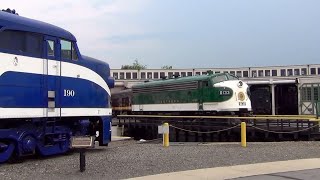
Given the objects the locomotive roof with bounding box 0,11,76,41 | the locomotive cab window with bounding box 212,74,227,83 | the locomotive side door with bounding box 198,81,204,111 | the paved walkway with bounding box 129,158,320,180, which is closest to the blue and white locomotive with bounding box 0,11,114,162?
the locomotive roof with bounding box 0,11,76,41

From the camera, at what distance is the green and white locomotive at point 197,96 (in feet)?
81.9

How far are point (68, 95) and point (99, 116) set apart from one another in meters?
1.87

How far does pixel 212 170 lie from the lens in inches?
467

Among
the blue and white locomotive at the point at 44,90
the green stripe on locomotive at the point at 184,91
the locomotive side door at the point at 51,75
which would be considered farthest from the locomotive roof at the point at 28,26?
the green stripe on locomotive at the point at 184,91

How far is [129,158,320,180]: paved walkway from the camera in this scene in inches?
429

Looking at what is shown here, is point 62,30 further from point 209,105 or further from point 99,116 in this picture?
point 209,105

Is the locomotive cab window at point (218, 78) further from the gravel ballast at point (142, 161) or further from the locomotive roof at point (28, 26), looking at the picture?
the locomotive roof at point (28, 26)

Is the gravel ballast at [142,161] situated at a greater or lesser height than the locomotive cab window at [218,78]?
lesser

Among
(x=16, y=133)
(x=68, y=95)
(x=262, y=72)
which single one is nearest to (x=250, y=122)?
(x=68, y=95)

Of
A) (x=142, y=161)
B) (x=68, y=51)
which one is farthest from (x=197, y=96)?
(x=142, y=161)

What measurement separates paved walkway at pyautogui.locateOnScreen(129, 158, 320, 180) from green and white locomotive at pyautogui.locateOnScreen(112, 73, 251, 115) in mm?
11702

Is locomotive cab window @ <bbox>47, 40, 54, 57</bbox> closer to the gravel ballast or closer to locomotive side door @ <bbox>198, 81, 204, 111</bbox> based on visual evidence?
the gravel ballast

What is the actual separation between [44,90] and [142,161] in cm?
348

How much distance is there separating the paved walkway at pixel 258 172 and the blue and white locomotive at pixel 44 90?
12.7 ft
